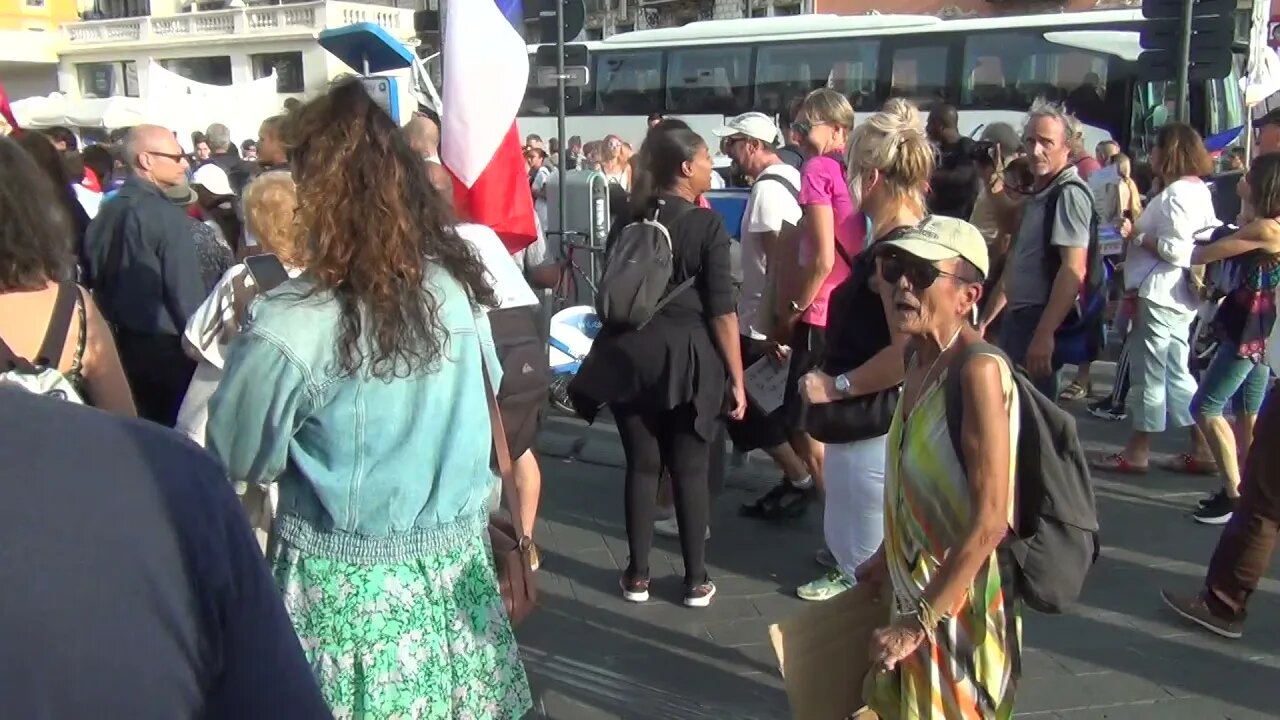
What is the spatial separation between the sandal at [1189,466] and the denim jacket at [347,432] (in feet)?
15.5

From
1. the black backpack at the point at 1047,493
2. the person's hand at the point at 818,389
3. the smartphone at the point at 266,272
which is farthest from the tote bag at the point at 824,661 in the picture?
the smartphone at the point at 266,272

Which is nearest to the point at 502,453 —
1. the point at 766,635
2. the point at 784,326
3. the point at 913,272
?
the point at 913,272

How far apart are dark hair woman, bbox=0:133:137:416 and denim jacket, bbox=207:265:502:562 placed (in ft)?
2.00

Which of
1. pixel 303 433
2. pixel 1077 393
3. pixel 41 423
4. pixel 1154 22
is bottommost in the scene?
pixel 1077 393

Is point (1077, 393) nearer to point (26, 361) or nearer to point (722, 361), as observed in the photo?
point (722, 361)

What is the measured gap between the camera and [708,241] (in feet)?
12.8

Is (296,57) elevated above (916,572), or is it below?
above

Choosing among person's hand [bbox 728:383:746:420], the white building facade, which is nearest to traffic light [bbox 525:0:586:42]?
person's hand [bbox 728:383:746:420]

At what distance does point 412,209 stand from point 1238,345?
4143 mm

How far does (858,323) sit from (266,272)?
1683 mm

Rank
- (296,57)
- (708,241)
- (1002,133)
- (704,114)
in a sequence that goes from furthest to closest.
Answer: (296,57) → (704,114) → (1002,133) → (708,241)

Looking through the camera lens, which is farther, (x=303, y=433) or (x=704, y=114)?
(x=704, y=114)

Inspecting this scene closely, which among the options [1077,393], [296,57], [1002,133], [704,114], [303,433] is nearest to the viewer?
[303,433]

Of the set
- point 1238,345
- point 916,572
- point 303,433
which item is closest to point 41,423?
point 303,433
